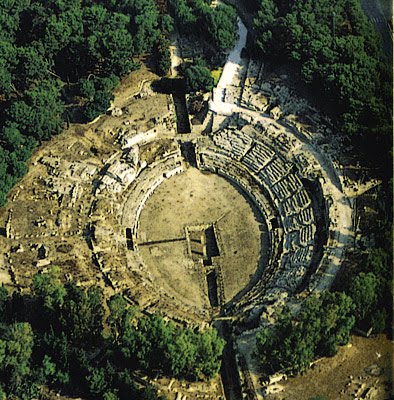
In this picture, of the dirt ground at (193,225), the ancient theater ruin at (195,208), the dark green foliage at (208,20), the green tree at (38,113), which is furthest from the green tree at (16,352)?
the dark green foliage at (208,20)

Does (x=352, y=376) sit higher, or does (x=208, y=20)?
(x=208, y=20)

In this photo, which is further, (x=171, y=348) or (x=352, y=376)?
(x=352, y=376)

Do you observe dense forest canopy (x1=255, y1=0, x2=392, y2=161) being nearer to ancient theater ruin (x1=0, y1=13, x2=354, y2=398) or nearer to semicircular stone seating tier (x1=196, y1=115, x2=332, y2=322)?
ancient theater ruin (x1=0, y1=13, x2=354, y2=398)

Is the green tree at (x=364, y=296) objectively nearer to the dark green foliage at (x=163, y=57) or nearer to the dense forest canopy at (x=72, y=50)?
the dense forest canopy at (x=72, y=50)

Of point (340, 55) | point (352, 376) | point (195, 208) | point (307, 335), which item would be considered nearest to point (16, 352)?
point (307, 335)

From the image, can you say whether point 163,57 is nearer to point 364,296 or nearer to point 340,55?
point 340,55

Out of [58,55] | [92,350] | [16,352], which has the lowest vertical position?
[92,350]

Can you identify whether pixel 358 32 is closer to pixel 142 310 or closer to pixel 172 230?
pixel 172 230
